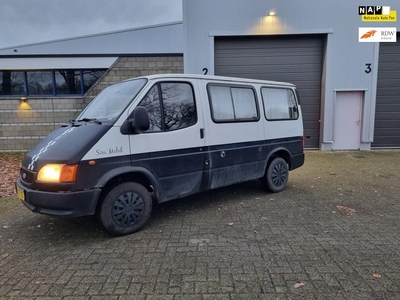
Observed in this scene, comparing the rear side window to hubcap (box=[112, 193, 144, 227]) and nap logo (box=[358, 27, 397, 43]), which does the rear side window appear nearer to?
hubcap (box=[112, 193, 144, 227])

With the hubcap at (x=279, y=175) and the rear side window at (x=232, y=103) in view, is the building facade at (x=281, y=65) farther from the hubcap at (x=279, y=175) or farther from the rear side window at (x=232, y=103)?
the hubcap at (x=279, y=175)

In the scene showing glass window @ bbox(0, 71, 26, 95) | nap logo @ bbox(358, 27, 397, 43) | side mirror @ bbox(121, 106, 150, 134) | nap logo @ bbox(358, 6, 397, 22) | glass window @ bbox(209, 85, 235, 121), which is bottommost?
side mirror @ bbox(121, 106, 150, 134)

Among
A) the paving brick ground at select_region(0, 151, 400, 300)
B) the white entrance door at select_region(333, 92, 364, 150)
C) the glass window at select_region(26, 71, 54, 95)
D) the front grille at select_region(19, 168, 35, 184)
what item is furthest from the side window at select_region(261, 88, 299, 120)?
the glass window at select_region(26, 71, 54, 95)

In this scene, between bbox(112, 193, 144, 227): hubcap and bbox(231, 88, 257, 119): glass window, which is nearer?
bbox(112, 193, 144, 227): hubcap

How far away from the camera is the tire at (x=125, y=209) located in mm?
3592

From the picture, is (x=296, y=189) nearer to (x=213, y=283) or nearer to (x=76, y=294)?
(x=213, y=283)

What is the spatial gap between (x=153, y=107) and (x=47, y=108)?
9.18 metres

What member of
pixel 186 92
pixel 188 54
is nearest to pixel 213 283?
pixel 186 92

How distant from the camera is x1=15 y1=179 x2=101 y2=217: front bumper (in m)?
3.27

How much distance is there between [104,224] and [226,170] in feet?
7.11

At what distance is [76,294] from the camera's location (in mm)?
2539

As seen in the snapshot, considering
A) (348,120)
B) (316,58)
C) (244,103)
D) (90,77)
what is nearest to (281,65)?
(316,58)

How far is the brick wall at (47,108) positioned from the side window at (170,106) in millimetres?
7064

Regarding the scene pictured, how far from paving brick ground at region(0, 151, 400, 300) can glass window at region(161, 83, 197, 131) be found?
1.50 metres
